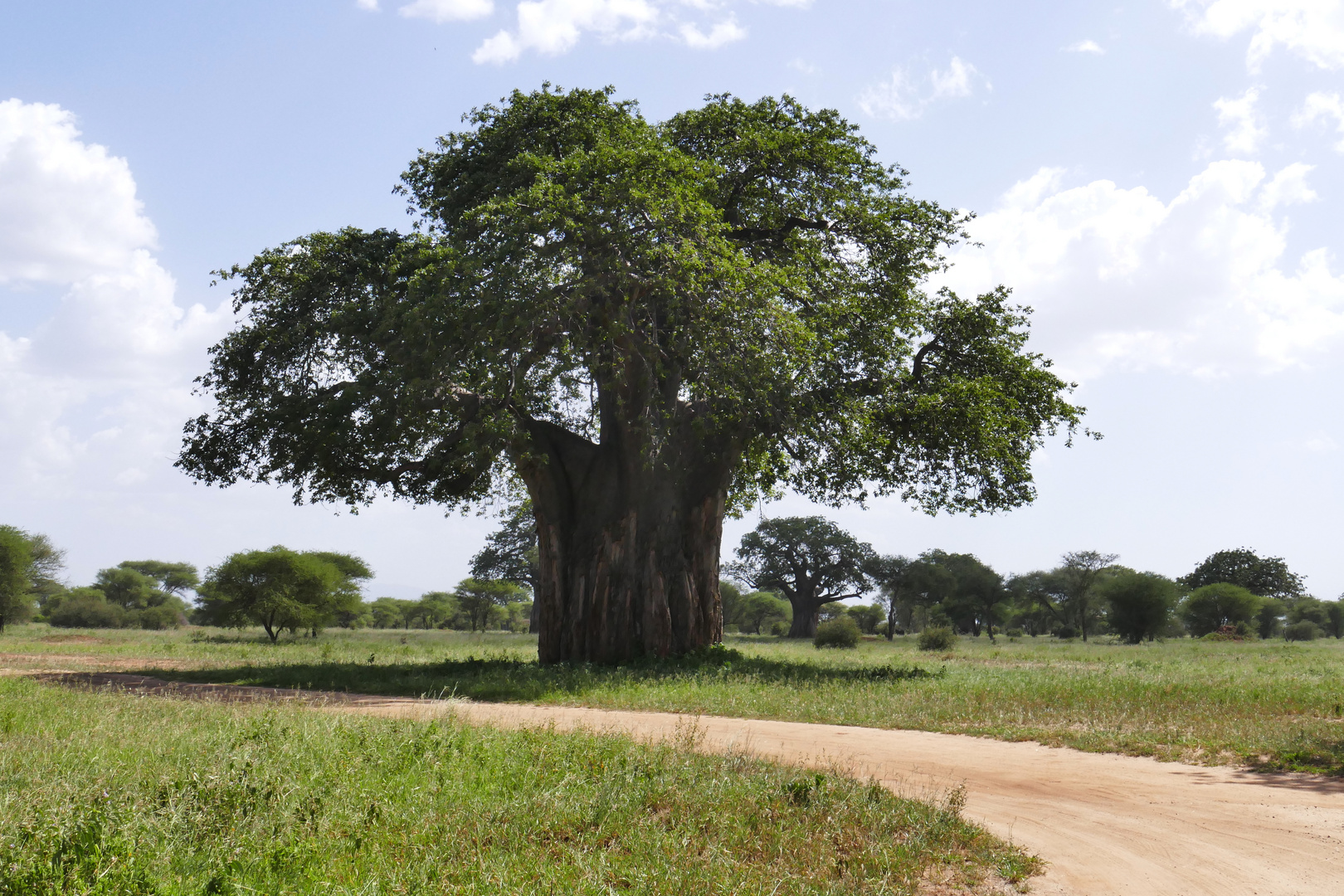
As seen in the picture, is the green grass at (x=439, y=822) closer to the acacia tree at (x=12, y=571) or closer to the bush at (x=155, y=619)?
the acacia tree at (x=12, y=571)

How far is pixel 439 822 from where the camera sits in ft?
20.1

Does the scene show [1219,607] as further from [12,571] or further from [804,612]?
[12,571]

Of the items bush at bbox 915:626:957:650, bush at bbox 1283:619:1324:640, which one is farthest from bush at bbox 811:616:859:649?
bush at bbox 1283:619:1324:640

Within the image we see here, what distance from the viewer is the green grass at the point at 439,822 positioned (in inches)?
199

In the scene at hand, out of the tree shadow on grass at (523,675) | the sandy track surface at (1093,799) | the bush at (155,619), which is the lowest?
the bush at (155,619)

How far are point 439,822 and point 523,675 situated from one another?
11.4 m

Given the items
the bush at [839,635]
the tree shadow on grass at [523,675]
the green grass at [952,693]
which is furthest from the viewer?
the bush at [839,635]

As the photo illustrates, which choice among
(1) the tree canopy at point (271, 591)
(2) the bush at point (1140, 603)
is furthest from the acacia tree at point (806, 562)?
(1) the tree canopy at point (271, 591)

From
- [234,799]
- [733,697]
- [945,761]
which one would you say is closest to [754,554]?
[733,697]

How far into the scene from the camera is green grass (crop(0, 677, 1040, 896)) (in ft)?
16.6

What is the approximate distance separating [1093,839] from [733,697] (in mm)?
7834

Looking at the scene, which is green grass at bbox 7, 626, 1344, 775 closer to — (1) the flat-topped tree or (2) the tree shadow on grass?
(2) the tree shadow on grass

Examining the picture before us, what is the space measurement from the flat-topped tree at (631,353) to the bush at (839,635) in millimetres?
20237

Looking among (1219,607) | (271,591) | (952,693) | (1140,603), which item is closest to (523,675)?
(952,693)
